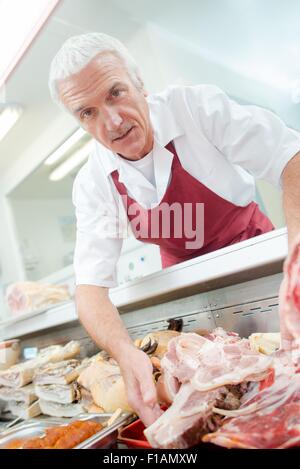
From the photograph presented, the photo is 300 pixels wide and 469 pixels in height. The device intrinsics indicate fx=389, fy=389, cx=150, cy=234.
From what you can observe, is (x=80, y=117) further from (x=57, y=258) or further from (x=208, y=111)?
(x=57, y=258)

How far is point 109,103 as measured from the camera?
120 cm

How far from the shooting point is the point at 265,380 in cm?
82

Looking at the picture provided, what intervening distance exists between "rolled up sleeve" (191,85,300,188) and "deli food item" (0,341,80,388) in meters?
1.00

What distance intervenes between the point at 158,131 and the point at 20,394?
45.7 inches

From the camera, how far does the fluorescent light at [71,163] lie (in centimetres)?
160

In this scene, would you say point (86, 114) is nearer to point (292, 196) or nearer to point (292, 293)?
point (292, 196)

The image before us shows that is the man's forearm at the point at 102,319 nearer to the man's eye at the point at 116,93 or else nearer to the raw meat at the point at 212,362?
the raw meat at the point at 212,362

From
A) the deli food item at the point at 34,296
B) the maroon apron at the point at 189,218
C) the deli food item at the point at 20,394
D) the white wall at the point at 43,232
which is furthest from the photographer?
the deli food item at the point at 34,296

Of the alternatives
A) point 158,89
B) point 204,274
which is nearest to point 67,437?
point 204,274

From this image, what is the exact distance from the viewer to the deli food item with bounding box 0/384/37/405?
4.97 feet

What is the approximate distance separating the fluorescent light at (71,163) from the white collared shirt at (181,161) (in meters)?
0.18

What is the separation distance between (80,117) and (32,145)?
0.89 meters

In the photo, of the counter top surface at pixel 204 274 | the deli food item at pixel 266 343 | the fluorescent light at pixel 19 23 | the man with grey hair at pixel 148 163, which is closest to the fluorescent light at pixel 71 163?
the man with grey hair at pixel 148 163
